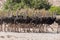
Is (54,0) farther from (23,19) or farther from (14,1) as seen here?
(23,19)

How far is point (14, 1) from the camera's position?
1641cm

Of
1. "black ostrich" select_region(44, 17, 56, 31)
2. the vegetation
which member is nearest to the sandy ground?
"black ostrich" select_region(44, 17, 56, 31)

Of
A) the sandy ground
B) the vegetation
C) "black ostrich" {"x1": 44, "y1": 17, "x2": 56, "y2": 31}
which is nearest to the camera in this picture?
the sandy ground

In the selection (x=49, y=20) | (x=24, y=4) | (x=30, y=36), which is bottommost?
(x=30, y=36)

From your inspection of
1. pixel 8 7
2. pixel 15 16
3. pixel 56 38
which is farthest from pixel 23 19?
pixel 8 7

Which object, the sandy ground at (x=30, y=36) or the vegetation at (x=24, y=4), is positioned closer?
the sandy ground at (x=30, y=36)

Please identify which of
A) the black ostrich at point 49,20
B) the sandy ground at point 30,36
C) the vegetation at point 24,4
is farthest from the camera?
the vegetation at point 24,4

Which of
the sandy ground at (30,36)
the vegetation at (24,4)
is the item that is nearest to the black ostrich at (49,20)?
the sandy ground at (30,36)

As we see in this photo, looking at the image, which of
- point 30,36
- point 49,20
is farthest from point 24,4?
point 30,36

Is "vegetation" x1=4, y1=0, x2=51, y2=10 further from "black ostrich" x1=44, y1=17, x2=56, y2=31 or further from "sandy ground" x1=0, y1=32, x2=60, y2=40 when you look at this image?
"sandy ground" x1=0, y1=32, x2=60, y2=40

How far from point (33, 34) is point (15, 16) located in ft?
5.35

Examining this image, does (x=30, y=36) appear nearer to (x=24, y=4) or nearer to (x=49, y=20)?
(x=49, y=20)

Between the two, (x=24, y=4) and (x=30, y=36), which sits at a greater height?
(x=24, y=4)

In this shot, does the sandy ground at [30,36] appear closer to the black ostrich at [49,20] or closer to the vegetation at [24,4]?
the black ostrich at [49,20]
